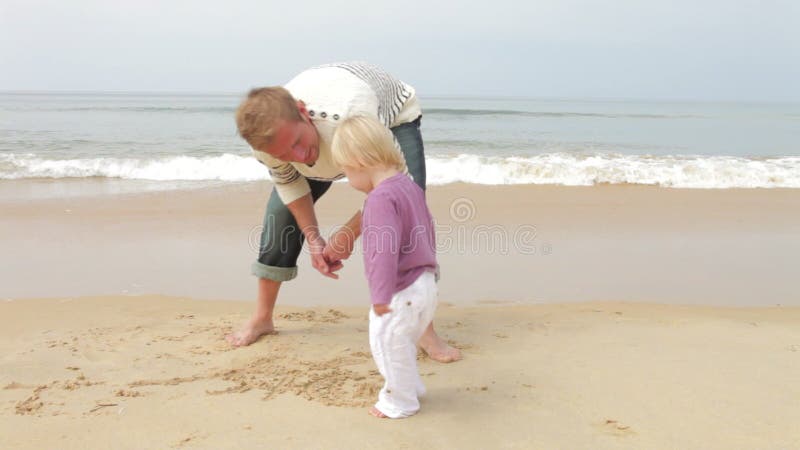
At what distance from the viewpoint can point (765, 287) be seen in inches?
180

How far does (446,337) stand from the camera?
337 centimetres

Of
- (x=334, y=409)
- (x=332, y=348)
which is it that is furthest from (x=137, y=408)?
(x=332, y=348)

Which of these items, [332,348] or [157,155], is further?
[157,155]

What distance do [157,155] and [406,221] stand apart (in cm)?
1132

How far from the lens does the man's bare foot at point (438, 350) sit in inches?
118

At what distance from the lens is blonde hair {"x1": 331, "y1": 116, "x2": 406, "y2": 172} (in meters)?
2.24

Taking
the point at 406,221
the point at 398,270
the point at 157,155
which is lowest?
the point at 157,155

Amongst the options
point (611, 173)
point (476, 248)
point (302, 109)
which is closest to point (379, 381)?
point (302, 109)

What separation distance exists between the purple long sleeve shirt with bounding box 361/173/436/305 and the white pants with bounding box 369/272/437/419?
0.05 m

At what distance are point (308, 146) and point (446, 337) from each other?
4.36ft

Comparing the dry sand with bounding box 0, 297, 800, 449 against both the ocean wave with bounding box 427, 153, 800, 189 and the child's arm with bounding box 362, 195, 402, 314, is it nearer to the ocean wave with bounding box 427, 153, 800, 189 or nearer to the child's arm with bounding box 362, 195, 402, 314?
the child's arm with bounding box 362, 195, 402, 314

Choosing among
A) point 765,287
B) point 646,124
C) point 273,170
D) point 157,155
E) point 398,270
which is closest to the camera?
point 398,270

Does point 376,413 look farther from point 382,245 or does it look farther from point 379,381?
point 382,245

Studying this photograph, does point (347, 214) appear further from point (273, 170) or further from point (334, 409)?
point (334, 409)
